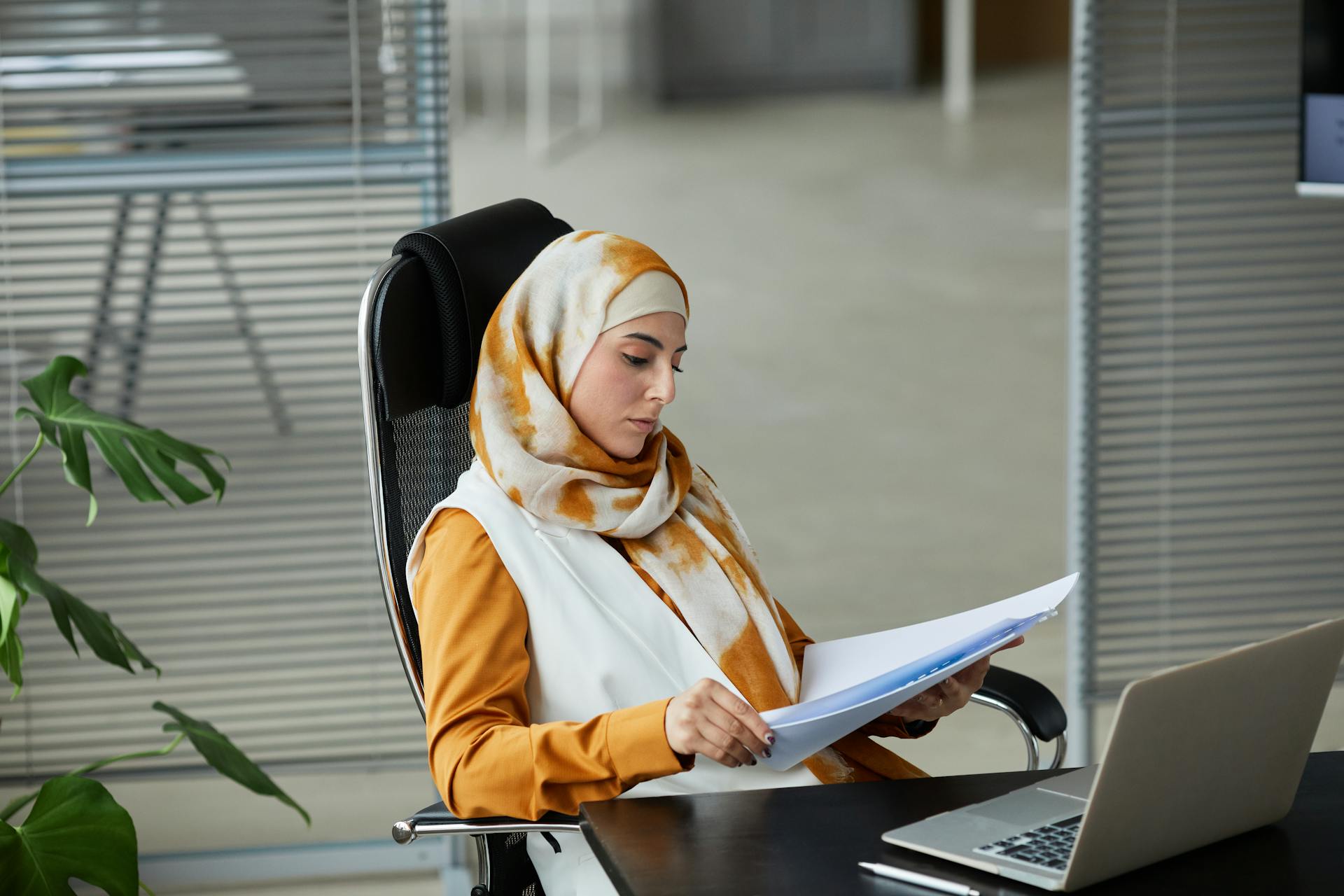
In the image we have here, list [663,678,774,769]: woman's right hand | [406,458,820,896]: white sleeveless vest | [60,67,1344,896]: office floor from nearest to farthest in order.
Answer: [663,678,774,769]: woman's right hand
[406,458,820,896]: white sleeveless vest
[60,67,1344,896]: office floor

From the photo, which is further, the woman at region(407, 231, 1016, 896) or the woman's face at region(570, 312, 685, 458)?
the woman's face at region(570, 312, 685, 458)

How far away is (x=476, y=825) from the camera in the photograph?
4.89ft

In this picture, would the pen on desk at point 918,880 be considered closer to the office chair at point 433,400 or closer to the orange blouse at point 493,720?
the orange blouse at point 493,720

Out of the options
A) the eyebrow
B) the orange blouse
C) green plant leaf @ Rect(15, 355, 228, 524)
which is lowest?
the orange blouse

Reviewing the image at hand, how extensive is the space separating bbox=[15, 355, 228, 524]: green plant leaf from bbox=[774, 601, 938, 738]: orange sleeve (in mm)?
799

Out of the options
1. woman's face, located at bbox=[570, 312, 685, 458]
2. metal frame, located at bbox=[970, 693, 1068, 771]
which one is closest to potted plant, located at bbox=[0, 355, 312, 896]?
woman's face, located at bbox=[570, 312, 685, 458]

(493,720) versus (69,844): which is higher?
(493,720)

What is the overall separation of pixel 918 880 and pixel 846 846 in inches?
3.1

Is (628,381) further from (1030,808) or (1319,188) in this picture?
(1319,188)

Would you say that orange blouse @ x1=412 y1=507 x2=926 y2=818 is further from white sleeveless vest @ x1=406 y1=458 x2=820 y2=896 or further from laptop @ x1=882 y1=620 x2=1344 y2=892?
laptop @ x1=882 y1=620 x2=1344 y2=892

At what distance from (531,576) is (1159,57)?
1.97m

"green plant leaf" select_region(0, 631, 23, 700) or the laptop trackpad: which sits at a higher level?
the laptop trackpad

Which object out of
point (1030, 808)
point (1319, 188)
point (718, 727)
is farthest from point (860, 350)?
point (1030, 808)

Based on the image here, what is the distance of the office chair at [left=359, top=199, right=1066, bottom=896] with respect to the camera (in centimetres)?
172
